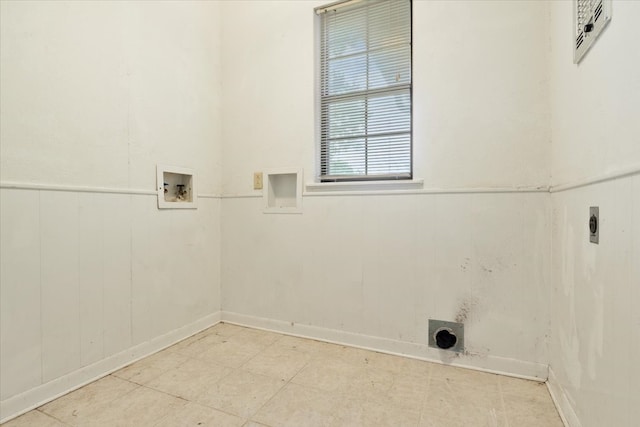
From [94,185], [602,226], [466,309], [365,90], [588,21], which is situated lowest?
[466,309]

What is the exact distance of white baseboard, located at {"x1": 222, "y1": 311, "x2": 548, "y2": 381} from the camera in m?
1.64

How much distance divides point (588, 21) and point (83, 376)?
2686 mm

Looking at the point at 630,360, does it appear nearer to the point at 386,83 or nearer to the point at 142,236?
the point at 386,83

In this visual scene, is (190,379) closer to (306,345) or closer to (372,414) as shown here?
(306,345)

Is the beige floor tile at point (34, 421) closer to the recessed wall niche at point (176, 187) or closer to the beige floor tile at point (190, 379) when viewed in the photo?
the beige floor tile at point (190, 379)

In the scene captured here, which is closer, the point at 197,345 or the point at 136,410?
the point at 136,410

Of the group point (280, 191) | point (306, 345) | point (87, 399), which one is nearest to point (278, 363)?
point (306, 345)

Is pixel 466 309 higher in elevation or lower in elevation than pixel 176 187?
lower

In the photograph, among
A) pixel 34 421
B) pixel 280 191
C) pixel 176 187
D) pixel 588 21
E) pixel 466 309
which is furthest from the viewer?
pixel 280 191

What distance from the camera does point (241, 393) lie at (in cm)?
151

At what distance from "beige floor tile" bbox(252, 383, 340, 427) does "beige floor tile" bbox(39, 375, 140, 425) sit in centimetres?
73

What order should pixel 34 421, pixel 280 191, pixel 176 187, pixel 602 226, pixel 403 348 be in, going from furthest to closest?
pixel 280 191 → pixel 176 187 → pixel 403 348 → pixel 34 421 → pixel 602 226

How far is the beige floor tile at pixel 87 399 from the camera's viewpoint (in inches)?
53.2

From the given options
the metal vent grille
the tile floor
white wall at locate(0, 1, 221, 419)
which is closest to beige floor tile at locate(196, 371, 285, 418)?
the tile floor
